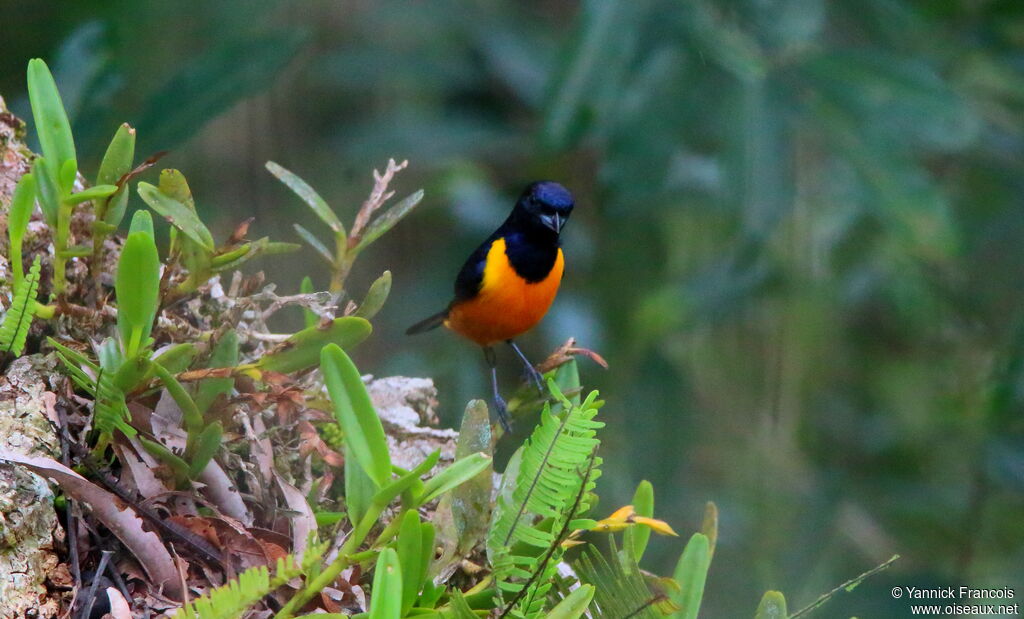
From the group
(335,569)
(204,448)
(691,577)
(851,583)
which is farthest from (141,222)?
(851,583)

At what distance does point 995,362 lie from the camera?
3.91 m

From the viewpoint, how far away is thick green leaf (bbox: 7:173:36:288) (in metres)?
1.24

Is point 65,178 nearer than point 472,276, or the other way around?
point 65,178

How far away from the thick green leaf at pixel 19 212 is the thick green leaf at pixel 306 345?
0.33 meters

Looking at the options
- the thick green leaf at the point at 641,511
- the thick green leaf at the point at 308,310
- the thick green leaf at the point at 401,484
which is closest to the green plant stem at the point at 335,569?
the thick green leaf at the point at 401,484

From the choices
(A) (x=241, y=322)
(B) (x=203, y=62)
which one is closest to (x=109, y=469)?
(A) (x=241, y=322)

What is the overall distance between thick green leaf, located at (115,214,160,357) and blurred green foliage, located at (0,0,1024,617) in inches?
76.0

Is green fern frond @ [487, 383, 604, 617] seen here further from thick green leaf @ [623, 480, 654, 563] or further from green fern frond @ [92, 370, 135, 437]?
green fern frond @ [92, 370, 135, 437]

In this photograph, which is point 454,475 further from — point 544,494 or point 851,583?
point 851,583

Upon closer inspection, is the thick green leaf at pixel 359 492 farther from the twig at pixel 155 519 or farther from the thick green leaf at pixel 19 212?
the thick green leaf at pixel 19 212

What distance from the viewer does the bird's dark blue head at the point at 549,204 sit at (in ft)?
8.20

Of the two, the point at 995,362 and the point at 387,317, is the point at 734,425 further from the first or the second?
the point at 387,317

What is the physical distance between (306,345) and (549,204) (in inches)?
51.2

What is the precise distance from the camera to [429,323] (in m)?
3.19
